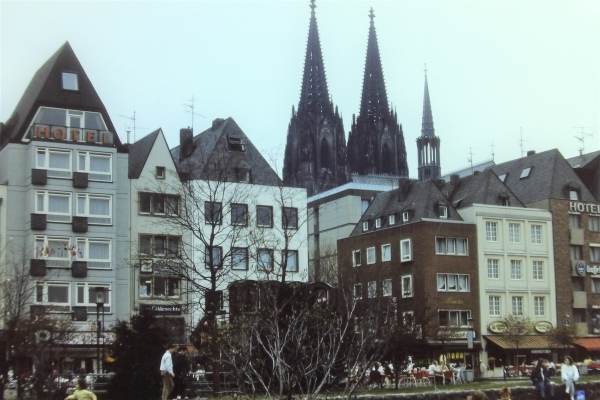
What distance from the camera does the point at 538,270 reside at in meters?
87.0

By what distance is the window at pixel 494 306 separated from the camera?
83750 millimetres

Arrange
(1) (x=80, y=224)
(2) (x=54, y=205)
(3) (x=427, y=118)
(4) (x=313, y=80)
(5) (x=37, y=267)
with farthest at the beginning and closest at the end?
1. (3) (x=427, y=118)
2. (4) (x=313, y=80)
3. (1) (x=80, y=224)
4. (2) (x=54, y=205)
5. (5) (x=37, y=267)

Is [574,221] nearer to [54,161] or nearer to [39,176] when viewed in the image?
[54,161]

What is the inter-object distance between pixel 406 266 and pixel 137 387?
161 feet

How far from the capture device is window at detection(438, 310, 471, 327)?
3165 inches

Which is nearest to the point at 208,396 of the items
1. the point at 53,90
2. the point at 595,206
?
the point at 53,90

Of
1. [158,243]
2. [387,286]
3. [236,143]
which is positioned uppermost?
[236,143]

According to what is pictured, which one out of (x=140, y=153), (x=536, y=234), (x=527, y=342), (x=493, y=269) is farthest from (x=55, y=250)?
(x=536, y=234)

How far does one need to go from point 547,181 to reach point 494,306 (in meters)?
12.7

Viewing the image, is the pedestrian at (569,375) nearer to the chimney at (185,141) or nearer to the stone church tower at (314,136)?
the chimney at (185,141)

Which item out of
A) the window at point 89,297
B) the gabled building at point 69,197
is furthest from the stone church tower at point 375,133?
the window at point 89,297

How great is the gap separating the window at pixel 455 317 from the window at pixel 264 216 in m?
15.9

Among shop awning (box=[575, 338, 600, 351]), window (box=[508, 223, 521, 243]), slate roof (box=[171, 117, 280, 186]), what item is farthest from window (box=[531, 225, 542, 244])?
slate roof (box=[171, 117, 280, 186])

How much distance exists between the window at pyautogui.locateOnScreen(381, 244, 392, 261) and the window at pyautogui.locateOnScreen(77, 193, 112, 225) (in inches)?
1077
